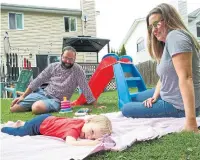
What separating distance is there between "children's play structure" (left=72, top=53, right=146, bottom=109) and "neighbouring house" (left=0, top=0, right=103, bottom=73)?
38.6 feet

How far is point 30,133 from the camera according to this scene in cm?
297

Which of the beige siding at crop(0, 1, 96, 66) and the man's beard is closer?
the man's beard

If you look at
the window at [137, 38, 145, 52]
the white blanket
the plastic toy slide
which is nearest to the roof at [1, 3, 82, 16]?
the window at [137, 38, 145, 52]

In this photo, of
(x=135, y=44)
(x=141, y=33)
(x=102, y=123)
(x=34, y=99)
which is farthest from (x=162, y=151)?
(x=135, y=44)

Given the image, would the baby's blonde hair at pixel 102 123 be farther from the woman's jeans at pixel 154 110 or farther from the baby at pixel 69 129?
the woman's jeans at pixel 154 110

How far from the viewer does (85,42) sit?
1558 cm

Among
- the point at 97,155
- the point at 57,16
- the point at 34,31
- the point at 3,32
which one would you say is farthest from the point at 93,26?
the point at 97,155

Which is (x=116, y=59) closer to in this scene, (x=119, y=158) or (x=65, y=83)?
(x=65, y=83)

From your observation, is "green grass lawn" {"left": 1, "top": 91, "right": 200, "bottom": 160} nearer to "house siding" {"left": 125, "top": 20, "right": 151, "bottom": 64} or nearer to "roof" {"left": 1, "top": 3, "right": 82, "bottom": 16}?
"roof" {"left": 1, "top": 3, "right": 82, "bottom": 16}

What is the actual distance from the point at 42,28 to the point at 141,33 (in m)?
11.6

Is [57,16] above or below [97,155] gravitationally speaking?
above

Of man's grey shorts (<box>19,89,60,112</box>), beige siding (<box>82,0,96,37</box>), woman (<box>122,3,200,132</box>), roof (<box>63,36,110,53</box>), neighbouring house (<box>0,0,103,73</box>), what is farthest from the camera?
beige siding (<box>82,0,96,37</box>)

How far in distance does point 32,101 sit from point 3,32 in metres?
13.2

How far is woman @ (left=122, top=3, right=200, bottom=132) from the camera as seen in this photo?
2750 mm
